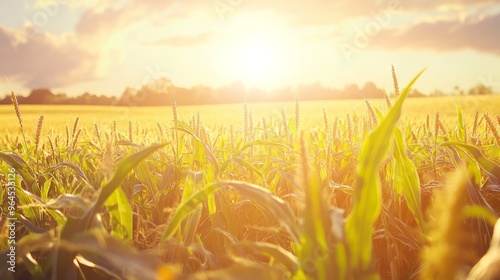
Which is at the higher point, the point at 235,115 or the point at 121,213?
the point at 121,213

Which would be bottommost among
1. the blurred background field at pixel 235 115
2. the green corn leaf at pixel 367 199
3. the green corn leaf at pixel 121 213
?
the blurred background field at pixel 235 115

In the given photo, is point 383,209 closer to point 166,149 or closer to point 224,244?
point 224,244

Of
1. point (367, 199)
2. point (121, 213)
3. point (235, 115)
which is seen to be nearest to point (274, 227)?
point (367, 199)

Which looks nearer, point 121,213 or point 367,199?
point 367,199

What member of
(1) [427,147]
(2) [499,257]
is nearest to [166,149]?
(1) [427,147]

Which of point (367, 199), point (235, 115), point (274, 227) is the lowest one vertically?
point (235, 115)

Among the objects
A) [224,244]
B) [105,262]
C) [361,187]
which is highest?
[361,187]

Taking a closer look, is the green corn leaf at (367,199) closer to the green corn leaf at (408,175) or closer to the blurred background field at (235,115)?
the green corn leaf at (408,175)

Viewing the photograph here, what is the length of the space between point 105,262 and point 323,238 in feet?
2.10

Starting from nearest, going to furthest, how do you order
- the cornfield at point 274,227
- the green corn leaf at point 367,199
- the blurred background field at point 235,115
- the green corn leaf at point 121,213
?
the cornfield at point 274,227 → the green corn leaf at point 367,199 → the green corn leaf at point 121,213 → the blurred background field at point 235,115

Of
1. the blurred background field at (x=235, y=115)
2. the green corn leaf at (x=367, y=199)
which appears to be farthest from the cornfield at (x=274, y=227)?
the blurred background field at (x=235, y=115)

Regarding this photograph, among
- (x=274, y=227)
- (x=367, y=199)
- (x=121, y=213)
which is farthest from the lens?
(x=121, y=213)

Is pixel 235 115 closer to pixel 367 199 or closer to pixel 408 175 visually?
pixel 408 175

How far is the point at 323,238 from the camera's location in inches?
33.9
